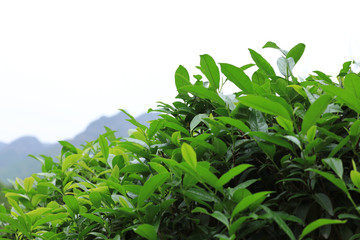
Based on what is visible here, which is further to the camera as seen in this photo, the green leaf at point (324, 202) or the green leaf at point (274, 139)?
the green leaf at point (274, 139)

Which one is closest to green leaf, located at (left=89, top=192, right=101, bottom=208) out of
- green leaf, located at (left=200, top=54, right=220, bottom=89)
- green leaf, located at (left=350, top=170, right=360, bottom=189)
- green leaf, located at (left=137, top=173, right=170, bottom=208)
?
green leaf, located at (left=137, top=173, right=170, bottom=208)

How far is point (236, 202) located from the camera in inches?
43.1

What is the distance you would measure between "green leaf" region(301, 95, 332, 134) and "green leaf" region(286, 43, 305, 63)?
494mm

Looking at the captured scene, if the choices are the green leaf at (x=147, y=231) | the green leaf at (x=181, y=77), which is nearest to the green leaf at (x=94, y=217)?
the green leaf at (x=147, y=231)

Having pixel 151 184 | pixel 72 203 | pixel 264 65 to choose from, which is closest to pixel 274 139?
pixel 151 184

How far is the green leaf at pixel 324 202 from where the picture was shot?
1001 millimetres

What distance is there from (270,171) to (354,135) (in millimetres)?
300

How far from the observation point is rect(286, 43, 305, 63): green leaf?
1468 millimetres

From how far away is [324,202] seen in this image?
1016mm

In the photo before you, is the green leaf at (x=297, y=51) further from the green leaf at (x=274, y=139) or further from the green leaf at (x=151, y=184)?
the green leaf at (x=151, y=184)

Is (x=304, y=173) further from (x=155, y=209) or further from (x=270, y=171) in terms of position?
(x=155, y=209)

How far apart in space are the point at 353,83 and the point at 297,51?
0.43 m

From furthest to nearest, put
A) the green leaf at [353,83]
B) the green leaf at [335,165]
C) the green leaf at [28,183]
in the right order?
1. the green leaf at [28,183]
2. the green leaf at [353,83]
3. the green leaf at [335,165]

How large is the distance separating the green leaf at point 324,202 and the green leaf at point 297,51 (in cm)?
65
